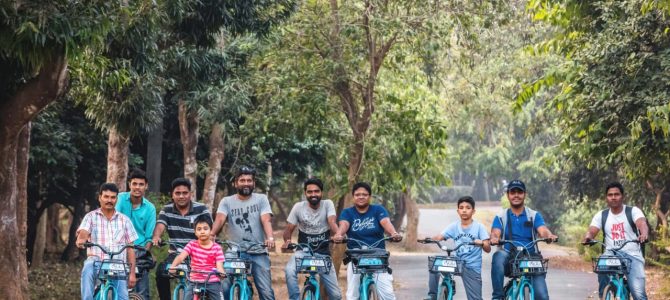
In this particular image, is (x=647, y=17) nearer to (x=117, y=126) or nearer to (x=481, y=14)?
(x=481, y=14)

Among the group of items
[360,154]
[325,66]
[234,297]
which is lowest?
[234,297]

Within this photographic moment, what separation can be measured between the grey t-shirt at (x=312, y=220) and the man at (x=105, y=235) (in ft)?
6.48

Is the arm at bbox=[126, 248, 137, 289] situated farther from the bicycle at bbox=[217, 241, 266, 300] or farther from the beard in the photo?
the beard

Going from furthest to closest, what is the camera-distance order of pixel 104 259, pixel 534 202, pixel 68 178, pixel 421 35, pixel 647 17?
1. pixel 534 202
2. pixel 68 178
3. pixel 421 35
4. pixel 647 17
5. pixel 104 259

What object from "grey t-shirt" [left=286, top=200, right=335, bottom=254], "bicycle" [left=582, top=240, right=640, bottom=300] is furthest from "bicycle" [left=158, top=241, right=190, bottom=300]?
"bicycle" [left=582, top=240, right=640, bottom=300]

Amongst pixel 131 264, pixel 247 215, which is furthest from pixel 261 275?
pixel 131 264

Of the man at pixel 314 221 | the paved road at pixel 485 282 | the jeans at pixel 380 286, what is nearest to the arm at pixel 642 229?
the jeans at pixel 380 286

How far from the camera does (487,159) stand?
206 feet

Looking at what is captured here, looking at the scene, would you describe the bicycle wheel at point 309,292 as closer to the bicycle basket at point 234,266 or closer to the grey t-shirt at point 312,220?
the bicycle basket at point 234,266

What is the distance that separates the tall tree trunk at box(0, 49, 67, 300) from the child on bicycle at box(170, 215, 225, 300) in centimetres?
313

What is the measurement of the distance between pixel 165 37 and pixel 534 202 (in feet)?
146

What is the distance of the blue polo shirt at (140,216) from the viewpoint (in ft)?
39.1

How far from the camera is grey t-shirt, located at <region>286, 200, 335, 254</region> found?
12242 millimetres

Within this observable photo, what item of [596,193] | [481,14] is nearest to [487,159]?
[596,193]
